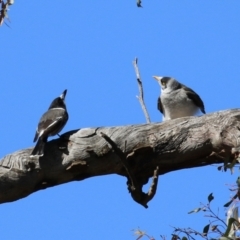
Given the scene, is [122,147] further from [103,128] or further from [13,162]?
[13,162]

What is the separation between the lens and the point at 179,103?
725cm

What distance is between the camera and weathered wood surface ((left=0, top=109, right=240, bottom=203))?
14.6ft

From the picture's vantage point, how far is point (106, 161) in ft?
14.8

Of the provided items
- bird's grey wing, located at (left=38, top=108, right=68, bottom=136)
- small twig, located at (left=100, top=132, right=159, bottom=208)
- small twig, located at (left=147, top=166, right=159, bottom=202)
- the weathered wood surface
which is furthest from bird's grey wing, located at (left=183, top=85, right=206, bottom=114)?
small twig, located at (left=147, top=166, right=159, bottom=202)

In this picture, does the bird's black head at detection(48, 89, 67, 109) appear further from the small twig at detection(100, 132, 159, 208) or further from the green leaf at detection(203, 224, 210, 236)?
the green leaf at detection(203, 224, 210, 236)

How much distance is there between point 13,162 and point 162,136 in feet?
2.96

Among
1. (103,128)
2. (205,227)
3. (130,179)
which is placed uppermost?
(103,128)

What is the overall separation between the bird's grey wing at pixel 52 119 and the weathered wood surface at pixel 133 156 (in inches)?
39.2

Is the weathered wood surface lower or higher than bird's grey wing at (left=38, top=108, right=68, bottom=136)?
lower

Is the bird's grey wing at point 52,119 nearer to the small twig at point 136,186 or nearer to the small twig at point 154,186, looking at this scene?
the small twig at point 136,186

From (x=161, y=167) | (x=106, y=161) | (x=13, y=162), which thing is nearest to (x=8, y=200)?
(x=13, y=162)

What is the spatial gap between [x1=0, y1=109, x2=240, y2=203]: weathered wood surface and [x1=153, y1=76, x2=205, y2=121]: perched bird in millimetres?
2651

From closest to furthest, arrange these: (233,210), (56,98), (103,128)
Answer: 1. (233,210)
2. (103,128)
3. (56,98)

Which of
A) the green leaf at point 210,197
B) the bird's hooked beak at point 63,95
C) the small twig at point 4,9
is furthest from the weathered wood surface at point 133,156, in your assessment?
the bird's hooked beak at point 63,95
